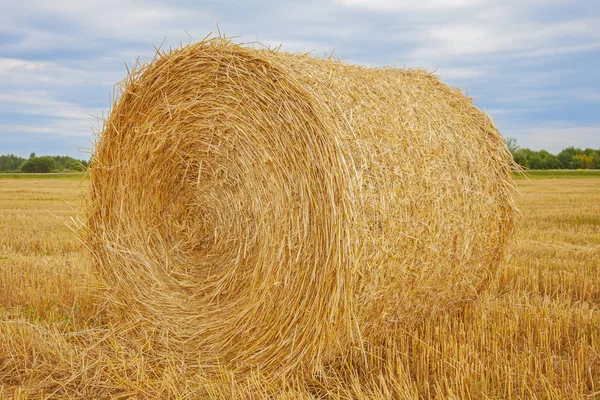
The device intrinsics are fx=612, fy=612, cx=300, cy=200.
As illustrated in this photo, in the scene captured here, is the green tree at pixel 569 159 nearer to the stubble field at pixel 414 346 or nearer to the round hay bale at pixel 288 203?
the stubble field at pixel 414 346

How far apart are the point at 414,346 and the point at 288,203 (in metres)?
1.46

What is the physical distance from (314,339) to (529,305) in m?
2.60

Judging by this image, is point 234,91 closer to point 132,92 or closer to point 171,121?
A: point 171,121

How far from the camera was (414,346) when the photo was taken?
4.49 meters

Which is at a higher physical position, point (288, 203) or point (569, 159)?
point (569, 159)

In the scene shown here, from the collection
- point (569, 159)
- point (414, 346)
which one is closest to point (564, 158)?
point (569, 159)

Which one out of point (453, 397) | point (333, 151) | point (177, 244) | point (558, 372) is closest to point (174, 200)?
point (177, 244)

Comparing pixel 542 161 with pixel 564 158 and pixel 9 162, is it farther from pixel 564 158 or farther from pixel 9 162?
pixel 9 162

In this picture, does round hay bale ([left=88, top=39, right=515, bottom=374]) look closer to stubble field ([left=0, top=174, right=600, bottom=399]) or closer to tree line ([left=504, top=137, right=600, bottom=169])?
stubble field ([left=0, top=174, right=600, bottom=399])

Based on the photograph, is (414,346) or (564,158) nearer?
(414,346)

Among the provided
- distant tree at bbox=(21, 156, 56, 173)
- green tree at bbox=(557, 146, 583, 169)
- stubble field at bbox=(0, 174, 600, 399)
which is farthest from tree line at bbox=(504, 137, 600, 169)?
stubble field at bbox=(0, 174, 600, 399)

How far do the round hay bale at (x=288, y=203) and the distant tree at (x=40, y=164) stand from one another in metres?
49.1

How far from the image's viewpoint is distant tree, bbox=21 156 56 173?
50.8 meters

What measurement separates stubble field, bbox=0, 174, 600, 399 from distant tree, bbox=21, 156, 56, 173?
4678 centimetres
